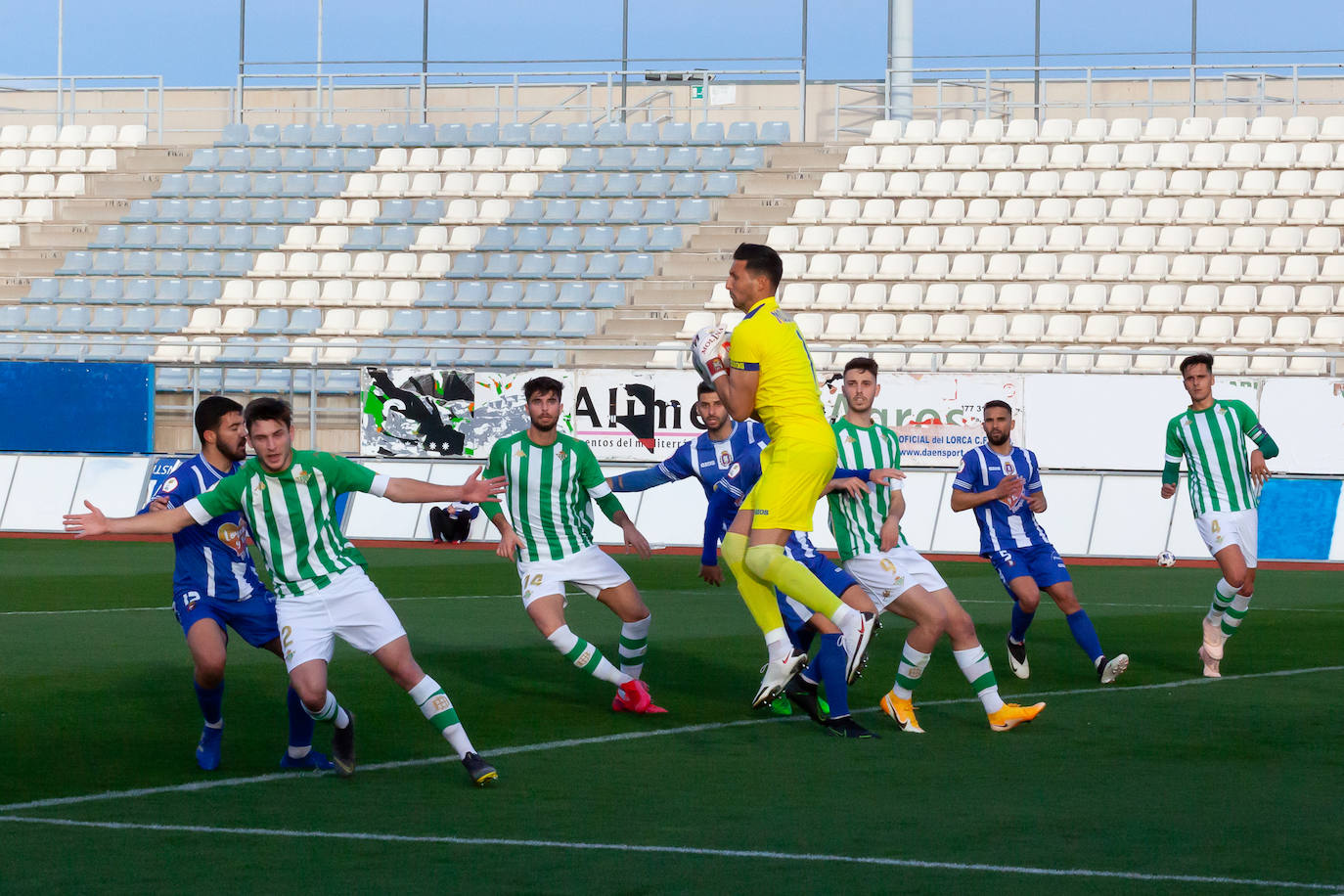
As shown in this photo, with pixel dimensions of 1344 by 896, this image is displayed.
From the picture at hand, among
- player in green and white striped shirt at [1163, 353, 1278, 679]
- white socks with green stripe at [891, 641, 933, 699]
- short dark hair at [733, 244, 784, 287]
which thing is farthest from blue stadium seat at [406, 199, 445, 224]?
short dark hair at [733, 244, 784, 287]

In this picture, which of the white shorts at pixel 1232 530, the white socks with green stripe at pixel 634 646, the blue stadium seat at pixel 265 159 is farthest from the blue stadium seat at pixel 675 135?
the white socks with green stripe at pixel 634 646

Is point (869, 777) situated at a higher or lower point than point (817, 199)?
lower

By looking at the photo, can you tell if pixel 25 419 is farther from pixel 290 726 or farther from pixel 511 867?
pixel 511 867

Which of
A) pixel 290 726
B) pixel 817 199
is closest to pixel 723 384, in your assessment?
pixel 290 726

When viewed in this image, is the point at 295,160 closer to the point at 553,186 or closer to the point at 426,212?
the point at 426,212

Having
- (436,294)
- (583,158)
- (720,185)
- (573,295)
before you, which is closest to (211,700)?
(573,295)

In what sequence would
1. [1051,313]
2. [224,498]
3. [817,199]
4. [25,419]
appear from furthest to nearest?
1. [817,199]
2. [1051,313]
3. [25,419]
4. [224,498]

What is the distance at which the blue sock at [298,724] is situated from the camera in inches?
295

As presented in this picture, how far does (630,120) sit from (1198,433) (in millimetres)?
25888

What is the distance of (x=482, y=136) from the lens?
1281 inches

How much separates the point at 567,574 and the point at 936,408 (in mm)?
13616

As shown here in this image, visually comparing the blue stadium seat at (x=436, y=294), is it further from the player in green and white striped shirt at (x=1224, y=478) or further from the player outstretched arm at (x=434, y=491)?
the player outstretched arm at (x=434, y=491)

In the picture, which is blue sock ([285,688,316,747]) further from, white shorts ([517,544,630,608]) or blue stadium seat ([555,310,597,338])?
blue stadium seat ([555,310,597,338])

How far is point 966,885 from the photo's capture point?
5426 mm
